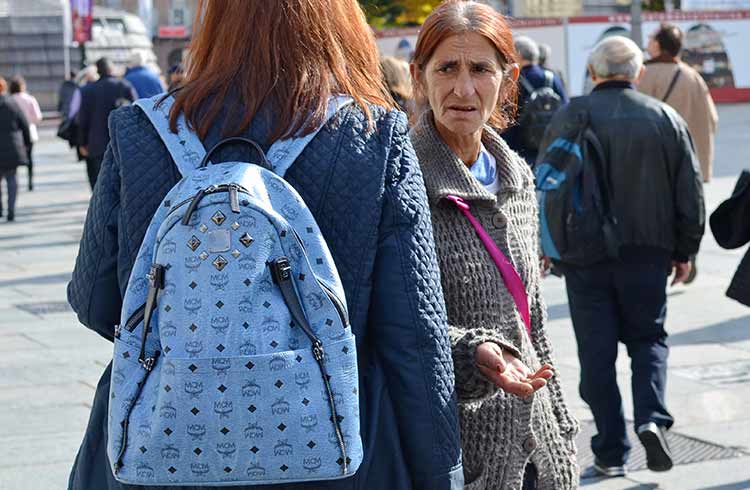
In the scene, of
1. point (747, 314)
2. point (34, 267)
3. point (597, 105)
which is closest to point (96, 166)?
point (34, 267)

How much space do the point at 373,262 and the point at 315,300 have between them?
20 cm

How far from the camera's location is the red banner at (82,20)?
36.9 metres

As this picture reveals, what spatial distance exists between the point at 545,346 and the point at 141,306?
126 cm

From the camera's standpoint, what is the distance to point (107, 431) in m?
2.42

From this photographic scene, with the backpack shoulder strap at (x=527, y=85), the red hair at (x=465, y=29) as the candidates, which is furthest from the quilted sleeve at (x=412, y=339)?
the backpack shoulder strap at (x=527, y=85)

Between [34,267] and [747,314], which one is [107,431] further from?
[34,267]

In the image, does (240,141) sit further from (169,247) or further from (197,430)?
(197,430)

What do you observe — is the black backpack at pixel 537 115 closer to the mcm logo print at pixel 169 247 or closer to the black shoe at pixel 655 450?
the black shoe at pixel 655 450

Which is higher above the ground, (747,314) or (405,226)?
(405,226)

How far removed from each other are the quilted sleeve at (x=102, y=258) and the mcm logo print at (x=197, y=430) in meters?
0.41

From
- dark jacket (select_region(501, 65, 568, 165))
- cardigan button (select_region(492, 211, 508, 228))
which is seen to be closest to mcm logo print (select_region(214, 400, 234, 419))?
cardigan button (select_region(492, 211, 508, 228))

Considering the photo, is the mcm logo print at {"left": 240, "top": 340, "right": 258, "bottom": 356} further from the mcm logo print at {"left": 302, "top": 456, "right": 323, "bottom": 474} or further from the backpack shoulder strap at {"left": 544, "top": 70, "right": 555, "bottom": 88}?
the backpack shoulder strap at {"left": 544, "top": 70, "right": 555, "bottom": 88}

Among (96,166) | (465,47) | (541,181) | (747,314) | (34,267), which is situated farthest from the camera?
(96,166)

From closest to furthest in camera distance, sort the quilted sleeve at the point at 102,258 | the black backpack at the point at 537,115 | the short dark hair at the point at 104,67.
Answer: the quilted sleeve at the point at 102,258 < the black backpack at the point at 537,115 < the short dark hair at the point at 104,67
